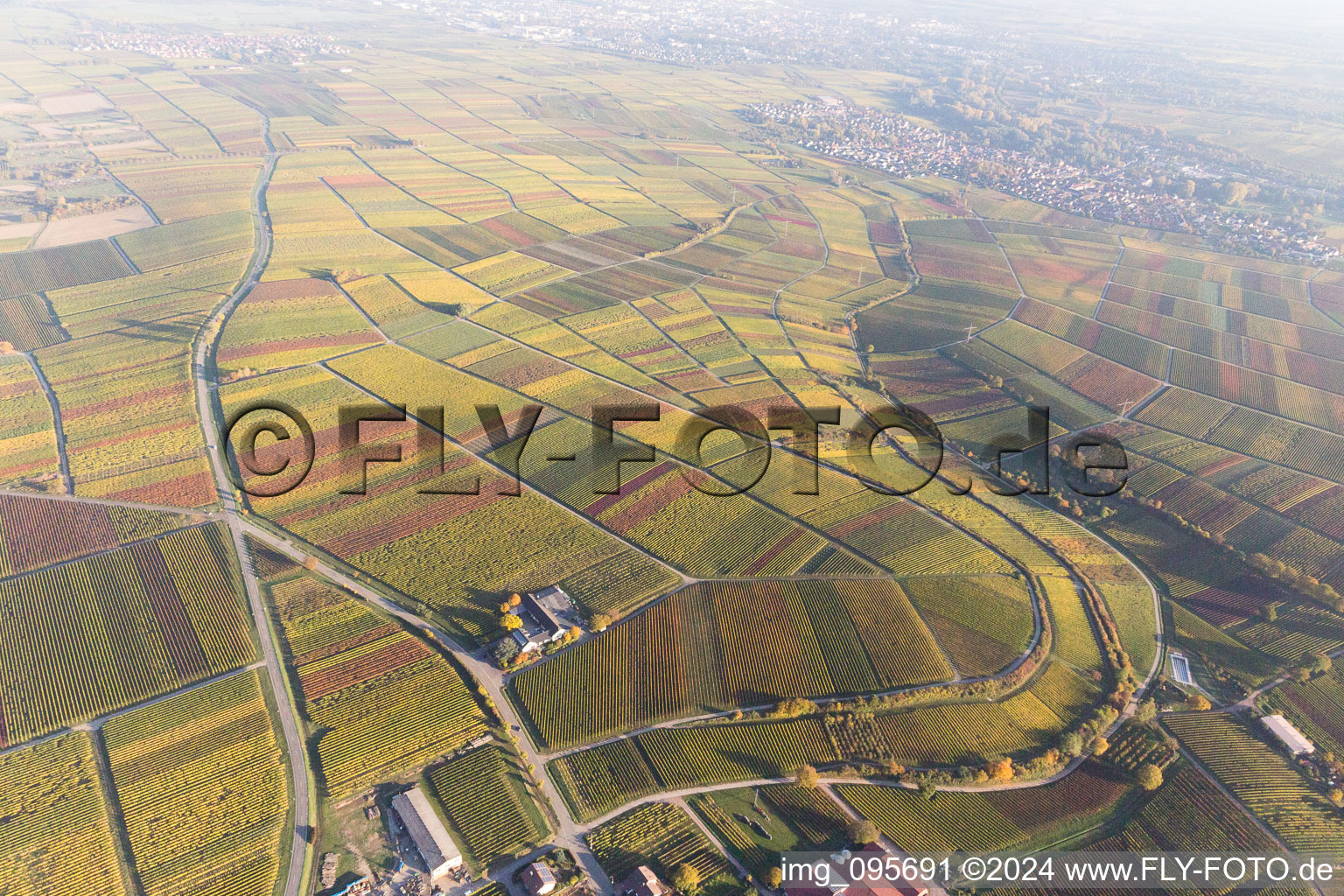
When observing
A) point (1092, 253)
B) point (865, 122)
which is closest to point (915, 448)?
point (1092, 253)

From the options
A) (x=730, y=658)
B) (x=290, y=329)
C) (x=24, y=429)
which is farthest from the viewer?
(x=290, y=329)

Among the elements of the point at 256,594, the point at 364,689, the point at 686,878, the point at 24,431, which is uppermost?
the point at 686,878

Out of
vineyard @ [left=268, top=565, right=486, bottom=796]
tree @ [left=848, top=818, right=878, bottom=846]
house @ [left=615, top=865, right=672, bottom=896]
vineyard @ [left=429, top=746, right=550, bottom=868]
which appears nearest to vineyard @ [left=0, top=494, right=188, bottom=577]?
vineyard @ [left=268, top=565, right=486, bottom=796]

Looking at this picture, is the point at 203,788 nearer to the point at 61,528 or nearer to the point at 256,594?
the point at 256,594

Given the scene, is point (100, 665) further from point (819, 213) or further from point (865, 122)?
point (865, 122)

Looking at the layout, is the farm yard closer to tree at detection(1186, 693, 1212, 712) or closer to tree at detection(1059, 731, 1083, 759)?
tree at detection(1059, 731, 1083, 759)

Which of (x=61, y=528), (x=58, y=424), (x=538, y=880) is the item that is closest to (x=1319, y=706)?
(x=538, y=880)

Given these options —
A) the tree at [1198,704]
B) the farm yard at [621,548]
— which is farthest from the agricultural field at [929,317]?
the tree at [1198,704]
